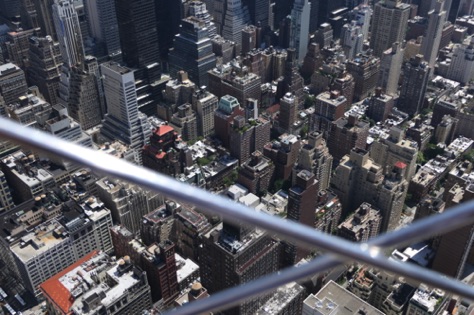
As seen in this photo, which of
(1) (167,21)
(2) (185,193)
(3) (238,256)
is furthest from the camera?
(1) (167,21)

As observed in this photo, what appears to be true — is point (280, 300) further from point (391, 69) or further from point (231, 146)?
point (391, 69)

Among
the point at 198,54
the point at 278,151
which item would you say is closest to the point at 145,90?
the point at 198,54

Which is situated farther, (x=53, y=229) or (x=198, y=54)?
(x=198, y=54)

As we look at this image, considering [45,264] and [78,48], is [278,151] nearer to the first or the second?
[45,264]

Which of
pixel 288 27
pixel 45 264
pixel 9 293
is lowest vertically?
pixel 9 293

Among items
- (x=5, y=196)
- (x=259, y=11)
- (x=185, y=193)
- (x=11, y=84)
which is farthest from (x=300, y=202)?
(x=259, y=11)
